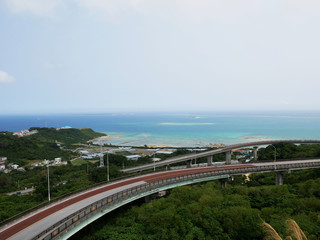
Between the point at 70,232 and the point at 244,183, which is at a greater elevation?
the point at 70,232

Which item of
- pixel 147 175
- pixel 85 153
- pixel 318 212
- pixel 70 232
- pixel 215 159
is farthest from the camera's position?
pixel 85 153

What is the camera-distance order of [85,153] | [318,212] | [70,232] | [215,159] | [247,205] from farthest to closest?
1. [85,153]
2. [215,159]
3. [247,205]
4. [318,212]
5. [70,232]

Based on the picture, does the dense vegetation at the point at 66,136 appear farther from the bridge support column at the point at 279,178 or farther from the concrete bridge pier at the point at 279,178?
the bridge support column at the point at 279,178

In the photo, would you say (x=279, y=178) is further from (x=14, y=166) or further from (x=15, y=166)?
(x=14, y=166)

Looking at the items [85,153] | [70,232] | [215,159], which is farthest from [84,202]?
[85,153]

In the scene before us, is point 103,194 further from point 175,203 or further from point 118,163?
point 118,163

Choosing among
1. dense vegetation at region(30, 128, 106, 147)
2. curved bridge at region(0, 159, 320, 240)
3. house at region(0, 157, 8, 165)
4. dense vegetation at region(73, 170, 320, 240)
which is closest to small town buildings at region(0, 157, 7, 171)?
house at region(0, 157, 8, 165)

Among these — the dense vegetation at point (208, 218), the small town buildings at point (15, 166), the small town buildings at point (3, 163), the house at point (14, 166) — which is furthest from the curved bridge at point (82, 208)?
the small town buildings at point (3, 163)

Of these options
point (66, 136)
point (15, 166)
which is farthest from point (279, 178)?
point (66, 136)

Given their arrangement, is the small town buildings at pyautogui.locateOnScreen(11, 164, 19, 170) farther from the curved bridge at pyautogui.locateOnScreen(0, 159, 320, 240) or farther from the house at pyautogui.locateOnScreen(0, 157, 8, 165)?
the curved bridge at pyautogui.locateOnScreen(0, 159, 320, 240)
